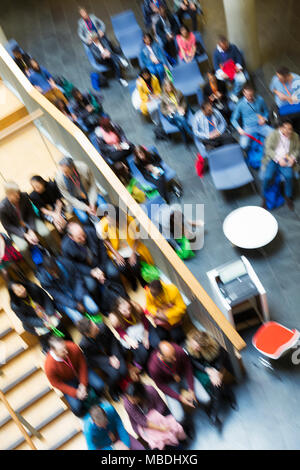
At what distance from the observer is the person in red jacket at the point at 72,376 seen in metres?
6.01

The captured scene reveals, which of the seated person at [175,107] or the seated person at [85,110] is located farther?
the seated person at [85,110]

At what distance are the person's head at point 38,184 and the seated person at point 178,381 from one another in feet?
7.86

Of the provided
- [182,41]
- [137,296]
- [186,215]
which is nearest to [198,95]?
[182,41]

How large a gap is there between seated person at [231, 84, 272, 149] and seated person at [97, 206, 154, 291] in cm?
244

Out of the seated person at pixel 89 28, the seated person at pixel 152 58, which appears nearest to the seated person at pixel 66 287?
the seated person at pixel 152 58

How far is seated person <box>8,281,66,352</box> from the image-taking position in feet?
20.6

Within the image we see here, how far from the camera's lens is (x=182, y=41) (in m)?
10.2

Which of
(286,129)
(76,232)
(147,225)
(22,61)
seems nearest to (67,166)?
(76,232)

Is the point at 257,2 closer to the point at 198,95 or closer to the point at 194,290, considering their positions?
the point at 198,95

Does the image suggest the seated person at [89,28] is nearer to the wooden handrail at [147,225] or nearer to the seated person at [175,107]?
the seated person at [175,107]

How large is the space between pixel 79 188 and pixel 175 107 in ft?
8.35

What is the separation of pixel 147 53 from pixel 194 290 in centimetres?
544

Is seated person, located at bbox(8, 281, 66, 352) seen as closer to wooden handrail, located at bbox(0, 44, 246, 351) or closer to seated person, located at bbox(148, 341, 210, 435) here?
seated person, located at bbox(148, 341, 210, 435)

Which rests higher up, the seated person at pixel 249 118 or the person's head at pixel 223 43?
the person's head at pixel 223 43
